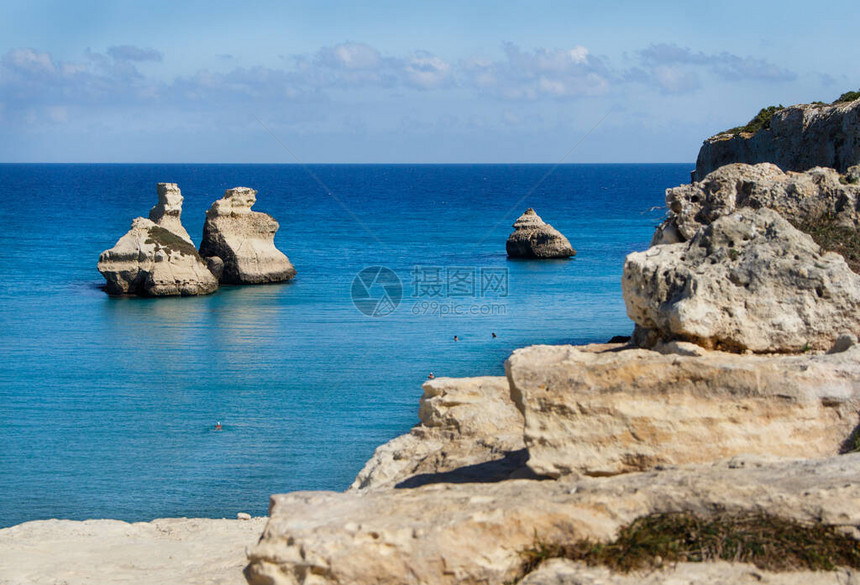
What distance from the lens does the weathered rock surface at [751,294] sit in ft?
29.7

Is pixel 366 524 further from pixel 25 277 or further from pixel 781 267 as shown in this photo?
pixel 25 277

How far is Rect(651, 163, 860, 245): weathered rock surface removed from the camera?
11.5m

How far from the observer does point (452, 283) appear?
49.8m

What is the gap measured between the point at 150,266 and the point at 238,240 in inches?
230

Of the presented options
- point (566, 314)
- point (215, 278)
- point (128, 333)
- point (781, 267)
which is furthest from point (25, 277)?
point (781, 267)

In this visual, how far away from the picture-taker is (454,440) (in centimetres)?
1031

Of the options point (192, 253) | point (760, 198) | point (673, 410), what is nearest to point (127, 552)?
point (673, 410)

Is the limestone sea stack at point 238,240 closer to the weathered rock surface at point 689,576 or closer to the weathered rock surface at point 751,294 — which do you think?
the weathered rock surface at point 751,294

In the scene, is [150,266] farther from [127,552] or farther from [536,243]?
[127,552]

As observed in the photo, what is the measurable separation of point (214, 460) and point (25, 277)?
1464 inches

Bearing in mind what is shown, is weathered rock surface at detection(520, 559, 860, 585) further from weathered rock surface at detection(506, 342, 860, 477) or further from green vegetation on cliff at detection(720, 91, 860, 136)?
green vegetation on cliff at detection(720, 91, 860, 136)

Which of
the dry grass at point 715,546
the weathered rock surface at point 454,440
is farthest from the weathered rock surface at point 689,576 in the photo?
the weathered rock surface at point 454,440

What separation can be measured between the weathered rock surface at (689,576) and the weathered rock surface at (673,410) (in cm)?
132

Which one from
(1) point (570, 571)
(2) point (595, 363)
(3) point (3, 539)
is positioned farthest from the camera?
(3) point (3, 539)
